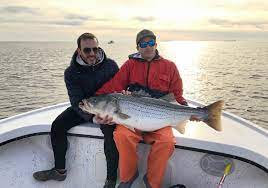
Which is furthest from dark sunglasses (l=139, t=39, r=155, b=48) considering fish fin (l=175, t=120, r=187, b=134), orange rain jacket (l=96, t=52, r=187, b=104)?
fish fin (l=175, t=120, r=187, b=134)

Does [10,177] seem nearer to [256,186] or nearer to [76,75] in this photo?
[76,75]

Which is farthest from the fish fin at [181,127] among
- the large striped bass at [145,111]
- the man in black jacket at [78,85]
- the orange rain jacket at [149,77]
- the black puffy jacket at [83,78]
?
the black puffy jacket at [83,78]

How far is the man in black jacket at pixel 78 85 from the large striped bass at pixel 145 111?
16.8 inches

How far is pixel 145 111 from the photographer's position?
4555mm

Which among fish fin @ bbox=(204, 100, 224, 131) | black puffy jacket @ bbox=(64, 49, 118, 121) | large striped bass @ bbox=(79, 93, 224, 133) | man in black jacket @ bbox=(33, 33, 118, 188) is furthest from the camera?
black puffy jacket @ bbox=(64, 49, 118, 121)

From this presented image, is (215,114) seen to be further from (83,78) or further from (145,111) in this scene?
(83,78)

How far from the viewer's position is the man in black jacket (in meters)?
5.18

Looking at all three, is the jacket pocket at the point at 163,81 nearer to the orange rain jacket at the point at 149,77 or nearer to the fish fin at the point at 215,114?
the orange rain jacket at the point at 149,77

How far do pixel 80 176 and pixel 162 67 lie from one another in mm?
1999

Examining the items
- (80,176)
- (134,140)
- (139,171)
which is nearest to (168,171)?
(139,171)

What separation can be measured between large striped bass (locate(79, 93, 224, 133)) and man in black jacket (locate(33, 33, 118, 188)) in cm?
43

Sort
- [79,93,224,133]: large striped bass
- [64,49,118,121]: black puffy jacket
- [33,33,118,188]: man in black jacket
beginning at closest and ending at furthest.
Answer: [79,93,224,133]: large striped bass
[33,33,118,188]: man in black jacket
[64,49,118,121]: black puffy jacket

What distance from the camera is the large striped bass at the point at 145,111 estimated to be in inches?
178

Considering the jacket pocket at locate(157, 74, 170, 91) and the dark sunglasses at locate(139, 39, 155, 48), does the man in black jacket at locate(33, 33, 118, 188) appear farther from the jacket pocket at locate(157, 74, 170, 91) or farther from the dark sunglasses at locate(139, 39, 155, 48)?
the jacket pocket at locate(157, 74, 170, 91)
